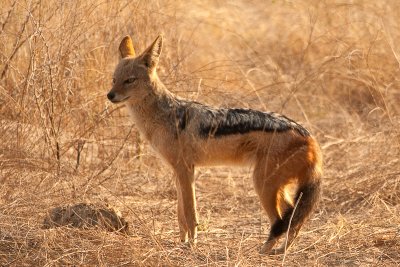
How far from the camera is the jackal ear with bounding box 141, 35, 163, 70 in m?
7.10

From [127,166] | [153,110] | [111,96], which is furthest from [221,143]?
[127,166]

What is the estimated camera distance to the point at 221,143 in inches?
267

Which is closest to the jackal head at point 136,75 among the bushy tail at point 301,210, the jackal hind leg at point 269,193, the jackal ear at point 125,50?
the jackal ear at point 125,50

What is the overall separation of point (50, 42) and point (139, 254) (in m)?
3.15

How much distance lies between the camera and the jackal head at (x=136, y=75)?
23.1 feet

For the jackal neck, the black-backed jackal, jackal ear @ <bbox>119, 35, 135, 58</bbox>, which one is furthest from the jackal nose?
jackal ear @ <bbox>119, 35, 135, 58</bbox>

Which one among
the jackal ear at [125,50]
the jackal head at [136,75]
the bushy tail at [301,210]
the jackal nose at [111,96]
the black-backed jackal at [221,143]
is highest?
the jackal ear at [125,50]

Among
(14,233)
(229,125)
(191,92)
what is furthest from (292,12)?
(14,233)

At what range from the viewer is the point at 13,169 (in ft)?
24.2

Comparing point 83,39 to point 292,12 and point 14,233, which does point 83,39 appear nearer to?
point 14,233

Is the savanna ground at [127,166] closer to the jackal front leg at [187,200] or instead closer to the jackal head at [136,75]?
the jackal front leg at [187,200]

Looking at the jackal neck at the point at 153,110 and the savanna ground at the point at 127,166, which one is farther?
the jackal neck at the point at 153,110

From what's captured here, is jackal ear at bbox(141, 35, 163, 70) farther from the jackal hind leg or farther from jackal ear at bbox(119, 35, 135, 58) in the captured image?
the jackal hind leg

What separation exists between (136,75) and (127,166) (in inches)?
80.8
